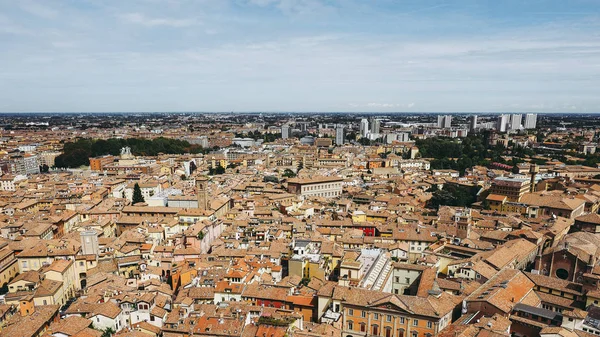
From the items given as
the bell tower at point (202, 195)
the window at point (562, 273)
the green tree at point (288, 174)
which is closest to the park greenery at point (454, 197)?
the window at point (562, 273)

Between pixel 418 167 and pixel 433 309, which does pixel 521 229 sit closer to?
pixel 433 309

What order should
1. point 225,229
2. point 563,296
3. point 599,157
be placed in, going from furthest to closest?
point 599,157 → point 225,229 → point 563,296

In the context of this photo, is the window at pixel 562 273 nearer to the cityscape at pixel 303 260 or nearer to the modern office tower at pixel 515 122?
the cityscape at pixel 303 260

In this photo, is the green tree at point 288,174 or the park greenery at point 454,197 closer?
the park greenery at point 454,197

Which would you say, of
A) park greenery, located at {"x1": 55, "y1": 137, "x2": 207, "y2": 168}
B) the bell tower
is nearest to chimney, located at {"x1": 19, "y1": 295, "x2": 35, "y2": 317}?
the bell tower

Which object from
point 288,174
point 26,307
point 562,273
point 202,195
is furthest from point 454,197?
point 26,307

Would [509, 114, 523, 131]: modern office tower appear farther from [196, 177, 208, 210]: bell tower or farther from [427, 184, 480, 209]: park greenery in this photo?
[196, 177, 208, 210]: bell tower

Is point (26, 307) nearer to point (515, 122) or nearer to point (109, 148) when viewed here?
point (109, 148)

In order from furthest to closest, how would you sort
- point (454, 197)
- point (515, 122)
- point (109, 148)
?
point (515, 122)
point (109, 148)
point (454, 197)

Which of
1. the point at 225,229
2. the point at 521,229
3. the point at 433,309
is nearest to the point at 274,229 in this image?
the point at 225,229

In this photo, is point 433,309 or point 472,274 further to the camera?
point 472,274

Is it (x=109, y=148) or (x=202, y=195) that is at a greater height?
(x=202, y=195)
